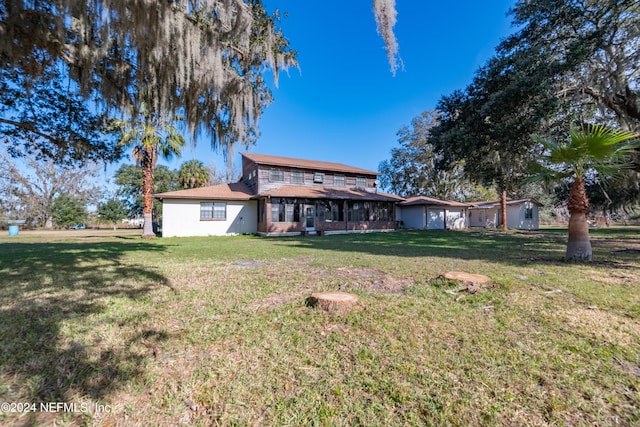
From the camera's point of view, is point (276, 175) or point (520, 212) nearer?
point (276, 175)

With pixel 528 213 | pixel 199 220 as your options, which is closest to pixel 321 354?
pixel 199 220

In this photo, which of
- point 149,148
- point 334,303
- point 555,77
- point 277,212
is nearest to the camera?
point 334,303

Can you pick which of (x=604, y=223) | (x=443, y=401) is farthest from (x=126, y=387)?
(x=604, y=223)

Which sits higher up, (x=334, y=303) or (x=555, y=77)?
(x=555, y=77)

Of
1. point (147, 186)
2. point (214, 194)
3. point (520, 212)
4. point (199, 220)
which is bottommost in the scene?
point (199, 220)

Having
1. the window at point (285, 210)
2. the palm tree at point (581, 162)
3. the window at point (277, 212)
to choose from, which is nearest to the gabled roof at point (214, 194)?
the window at point (277, 212)

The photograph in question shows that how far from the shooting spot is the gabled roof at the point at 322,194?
16.6 metres

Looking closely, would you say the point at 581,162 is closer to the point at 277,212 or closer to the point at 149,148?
the point at 277,212

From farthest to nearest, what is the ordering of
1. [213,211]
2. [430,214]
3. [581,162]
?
[430,214] → [213,211] → [581,162]

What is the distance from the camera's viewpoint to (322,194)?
58.4 ft

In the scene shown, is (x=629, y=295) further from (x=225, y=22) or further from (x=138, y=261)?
(x=138, y=261)

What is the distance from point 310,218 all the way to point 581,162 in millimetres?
13610

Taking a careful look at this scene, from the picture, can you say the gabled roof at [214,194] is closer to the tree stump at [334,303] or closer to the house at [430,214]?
the house at [430,214]

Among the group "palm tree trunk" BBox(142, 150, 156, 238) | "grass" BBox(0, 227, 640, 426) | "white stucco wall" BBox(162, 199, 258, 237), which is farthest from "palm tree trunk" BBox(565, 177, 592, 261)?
"palm tree trunk" BBox(142, 150, 156, 238)
